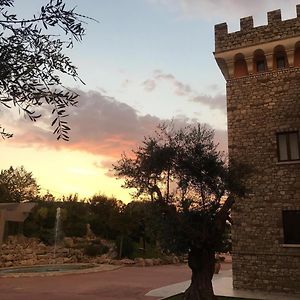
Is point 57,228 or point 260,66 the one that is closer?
point 260,66

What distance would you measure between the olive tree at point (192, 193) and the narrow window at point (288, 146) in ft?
12.6

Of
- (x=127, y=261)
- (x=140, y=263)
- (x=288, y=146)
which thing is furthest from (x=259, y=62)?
(x=127, y=261)

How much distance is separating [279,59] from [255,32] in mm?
1597

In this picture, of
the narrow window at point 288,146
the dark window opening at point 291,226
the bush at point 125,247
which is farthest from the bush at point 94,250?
the narrow window at point 288,146

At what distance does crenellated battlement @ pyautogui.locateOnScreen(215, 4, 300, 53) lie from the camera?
1530 centimetres

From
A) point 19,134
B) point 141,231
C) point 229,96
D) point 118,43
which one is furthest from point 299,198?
point 141,231

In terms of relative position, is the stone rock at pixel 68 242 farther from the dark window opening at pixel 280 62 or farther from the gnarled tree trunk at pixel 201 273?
the dark window opening at pixel 280 62

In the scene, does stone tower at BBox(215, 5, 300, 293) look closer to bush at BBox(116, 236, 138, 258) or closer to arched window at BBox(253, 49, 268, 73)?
arched window at BBox(253, 49, 268, 73)

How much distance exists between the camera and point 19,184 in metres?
39.6

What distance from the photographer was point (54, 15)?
3264mm

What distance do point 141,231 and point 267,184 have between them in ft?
67.9

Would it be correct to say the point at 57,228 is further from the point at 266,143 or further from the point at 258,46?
the point at 258,46

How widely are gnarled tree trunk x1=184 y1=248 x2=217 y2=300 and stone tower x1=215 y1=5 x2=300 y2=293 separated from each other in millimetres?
3596

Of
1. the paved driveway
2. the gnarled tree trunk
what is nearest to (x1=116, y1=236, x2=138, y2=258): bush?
the paved driveway
